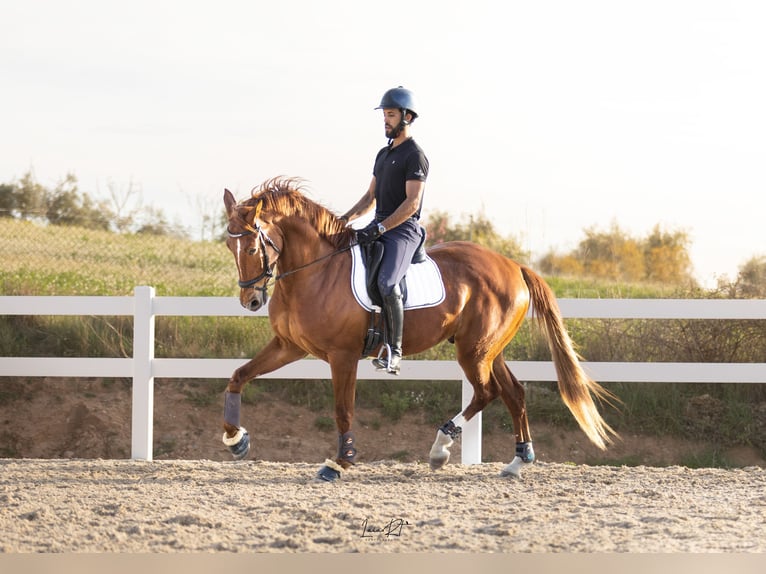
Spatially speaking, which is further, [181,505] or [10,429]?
[10,429]

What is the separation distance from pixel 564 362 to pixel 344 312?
1.93 metres

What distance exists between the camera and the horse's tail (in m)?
7.36

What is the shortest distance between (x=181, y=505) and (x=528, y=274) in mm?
3259

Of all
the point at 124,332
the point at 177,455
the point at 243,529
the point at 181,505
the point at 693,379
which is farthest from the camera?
the point at 124,332

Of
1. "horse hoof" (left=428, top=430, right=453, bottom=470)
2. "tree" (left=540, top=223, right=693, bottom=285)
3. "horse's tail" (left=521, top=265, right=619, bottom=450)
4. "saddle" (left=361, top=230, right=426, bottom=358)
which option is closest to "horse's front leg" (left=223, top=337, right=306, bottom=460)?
"saddle" (left=361, top=230, right=426, bottom=358)

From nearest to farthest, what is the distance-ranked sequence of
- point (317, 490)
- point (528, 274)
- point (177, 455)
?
point (317, 490), point (528, 274), point (177, 455)

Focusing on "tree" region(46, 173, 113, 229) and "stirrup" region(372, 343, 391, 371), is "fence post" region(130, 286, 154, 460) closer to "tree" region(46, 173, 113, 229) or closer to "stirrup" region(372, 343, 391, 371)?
"stirrup" region(372, 343, 391, 371)

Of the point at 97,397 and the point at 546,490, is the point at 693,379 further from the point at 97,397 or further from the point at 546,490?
the point at 97,397

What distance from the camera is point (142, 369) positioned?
8164 millimetres

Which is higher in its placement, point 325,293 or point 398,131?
point 398,131

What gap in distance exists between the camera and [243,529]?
5277mm

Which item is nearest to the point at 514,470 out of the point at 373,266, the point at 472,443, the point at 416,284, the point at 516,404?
the point at 516,404

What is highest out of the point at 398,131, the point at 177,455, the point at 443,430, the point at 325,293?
the point at 398,131

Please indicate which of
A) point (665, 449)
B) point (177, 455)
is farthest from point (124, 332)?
point (665, 449)
